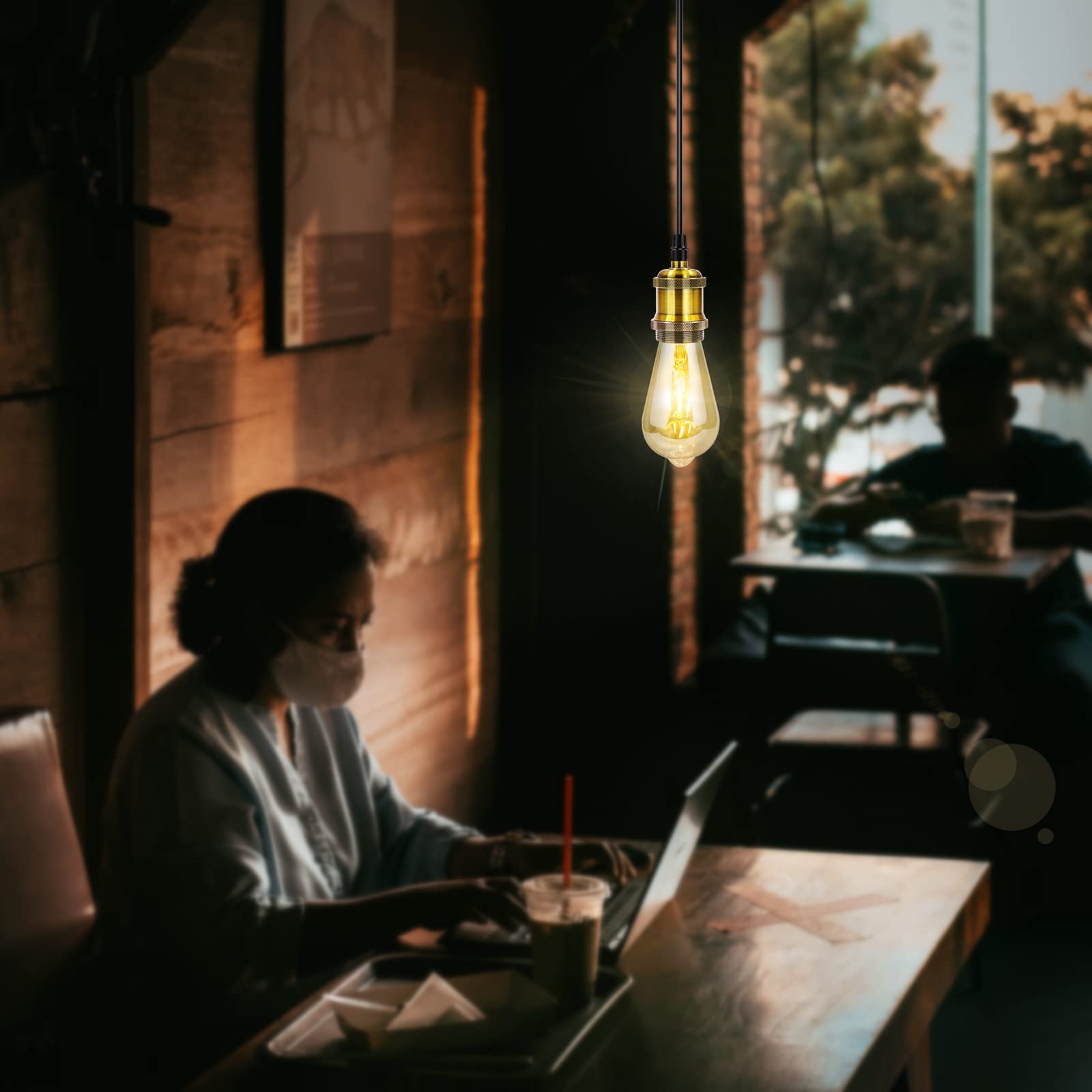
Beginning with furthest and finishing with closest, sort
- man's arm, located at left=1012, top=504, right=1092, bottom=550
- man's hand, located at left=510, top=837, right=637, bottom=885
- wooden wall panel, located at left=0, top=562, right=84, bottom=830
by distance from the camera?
1. man's arm, located at left=1012, top=504, right=1092, bottom=550
2. wooden wall panel, located at left=0, top=562, right=84, bottom=830
3. man's hand, located at left=510, top=837, right=637, bottom=885

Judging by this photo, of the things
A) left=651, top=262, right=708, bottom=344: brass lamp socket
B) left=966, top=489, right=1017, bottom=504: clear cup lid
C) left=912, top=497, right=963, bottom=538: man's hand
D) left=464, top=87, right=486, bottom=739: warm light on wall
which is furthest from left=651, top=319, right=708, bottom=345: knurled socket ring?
left=912, top=497, right=963, bottom=538: man's hand

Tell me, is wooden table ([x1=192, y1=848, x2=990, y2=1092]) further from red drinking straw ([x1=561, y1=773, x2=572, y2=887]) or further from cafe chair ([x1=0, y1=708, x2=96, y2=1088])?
cafe chair ([x1=0, y1=708, x2=96, y2=1088])

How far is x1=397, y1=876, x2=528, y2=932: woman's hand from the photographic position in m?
1.88

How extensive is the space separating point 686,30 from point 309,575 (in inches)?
108

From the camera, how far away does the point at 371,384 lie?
11.5 feet

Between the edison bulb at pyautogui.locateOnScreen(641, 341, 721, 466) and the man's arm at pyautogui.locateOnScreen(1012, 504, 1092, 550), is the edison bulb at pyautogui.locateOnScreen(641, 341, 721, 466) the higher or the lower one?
the higher one

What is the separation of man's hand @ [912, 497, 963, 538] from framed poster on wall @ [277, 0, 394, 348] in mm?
1466

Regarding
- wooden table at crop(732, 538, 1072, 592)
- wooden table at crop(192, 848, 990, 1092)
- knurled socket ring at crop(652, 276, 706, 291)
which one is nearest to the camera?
knurled socket ring at crop(652, 276, 706, 291)

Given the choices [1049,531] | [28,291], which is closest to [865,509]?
[1049,531]

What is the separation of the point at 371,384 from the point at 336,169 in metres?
0.47

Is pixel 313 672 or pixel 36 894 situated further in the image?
pixel 313 672

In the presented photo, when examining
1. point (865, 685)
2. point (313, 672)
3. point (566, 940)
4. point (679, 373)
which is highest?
point (679, 373)

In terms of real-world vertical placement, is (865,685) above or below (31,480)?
below

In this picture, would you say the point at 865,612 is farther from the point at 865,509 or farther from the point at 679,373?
the point at 679,373
